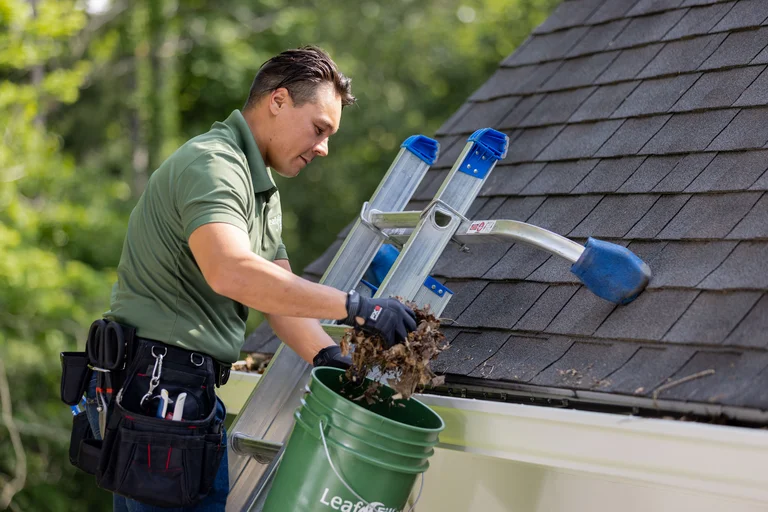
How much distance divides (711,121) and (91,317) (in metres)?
9.88

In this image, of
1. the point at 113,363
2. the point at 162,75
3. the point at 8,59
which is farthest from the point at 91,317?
the point at 113,363

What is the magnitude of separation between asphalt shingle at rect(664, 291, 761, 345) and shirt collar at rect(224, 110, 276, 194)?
1.40m

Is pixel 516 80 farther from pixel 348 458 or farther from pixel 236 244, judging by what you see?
pixel 348 458

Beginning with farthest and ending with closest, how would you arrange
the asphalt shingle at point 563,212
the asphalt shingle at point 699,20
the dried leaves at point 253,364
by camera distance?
the dried leaves at point 253,364 < the asphalt shingle at point 699,20 < the asphalt shingle at point 563,212

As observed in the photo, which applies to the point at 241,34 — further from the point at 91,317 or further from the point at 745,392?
the point at 745,392

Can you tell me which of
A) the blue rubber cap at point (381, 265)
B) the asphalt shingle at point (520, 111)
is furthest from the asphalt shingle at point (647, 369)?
the asphalt shingle at point (520, 111)

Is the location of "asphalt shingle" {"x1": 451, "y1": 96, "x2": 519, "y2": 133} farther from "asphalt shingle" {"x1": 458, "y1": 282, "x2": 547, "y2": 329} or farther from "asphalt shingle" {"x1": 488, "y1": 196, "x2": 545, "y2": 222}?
"asphalt shingle" {"x1": 458, "y1": 282, "x2": 547, "y2": 329}

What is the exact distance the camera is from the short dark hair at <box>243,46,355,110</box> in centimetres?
296

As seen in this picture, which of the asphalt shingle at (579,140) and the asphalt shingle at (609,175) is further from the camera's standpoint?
the asphalt shingle at (579,140)

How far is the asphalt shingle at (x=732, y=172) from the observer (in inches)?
113

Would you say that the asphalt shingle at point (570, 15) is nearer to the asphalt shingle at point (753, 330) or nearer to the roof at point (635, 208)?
the roof at point (635, 208)

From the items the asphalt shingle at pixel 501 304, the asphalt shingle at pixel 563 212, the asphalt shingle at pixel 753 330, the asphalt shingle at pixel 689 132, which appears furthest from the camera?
the asphalt shingle at pixel 563 212

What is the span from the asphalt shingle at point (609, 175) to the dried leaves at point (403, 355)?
1.14 metres

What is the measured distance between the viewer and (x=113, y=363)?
275 centimetres
